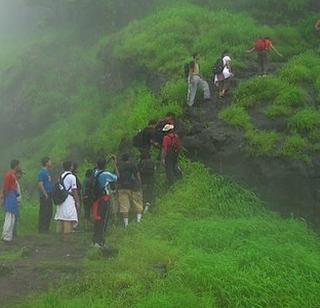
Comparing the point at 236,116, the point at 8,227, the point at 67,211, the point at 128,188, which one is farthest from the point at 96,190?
the point at 236,116

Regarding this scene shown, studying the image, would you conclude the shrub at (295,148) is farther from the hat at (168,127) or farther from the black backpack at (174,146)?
the hat at (168,127)

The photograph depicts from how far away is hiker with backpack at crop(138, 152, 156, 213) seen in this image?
13594 mm

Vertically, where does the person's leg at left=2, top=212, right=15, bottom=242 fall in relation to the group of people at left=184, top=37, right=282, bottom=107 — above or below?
below

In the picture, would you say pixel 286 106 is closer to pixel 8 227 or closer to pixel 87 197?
pixel 87 197

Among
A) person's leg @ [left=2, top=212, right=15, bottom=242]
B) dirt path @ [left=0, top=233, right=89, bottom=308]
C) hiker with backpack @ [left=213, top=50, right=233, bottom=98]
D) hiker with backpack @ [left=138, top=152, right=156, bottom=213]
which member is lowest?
dirt path @ [left=0, top=233, right=89, bottom=308]

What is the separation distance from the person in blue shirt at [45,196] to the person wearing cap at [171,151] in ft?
9.22

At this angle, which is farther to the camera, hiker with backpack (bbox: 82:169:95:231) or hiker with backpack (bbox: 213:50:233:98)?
hiker with backpack (bbox: 213:50:233:98)

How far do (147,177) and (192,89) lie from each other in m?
3.45

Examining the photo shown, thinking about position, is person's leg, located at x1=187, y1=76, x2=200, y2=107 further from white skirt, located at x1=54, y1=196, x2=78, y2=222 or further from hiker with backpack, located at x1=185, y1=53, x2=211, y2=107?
white skirt, located at x1=54, y1=196, x2=78, y2=222

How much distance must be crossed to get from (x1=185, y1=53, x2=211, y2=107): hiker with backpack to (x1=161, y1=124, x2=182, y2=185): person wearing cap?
7.13 feet

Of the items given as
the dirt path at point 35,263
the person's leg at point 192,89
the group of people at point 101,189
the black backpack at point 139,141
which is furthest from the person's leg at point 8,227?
the person's leg at point 192,89

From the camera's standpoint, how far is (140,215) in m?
13.2

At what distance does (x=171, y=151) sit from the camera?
539 inches

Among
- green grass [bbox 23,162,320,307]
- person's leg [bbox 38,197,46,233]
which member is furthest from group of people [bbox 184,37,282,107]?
person's leg [bbox 38,197,46,233]
